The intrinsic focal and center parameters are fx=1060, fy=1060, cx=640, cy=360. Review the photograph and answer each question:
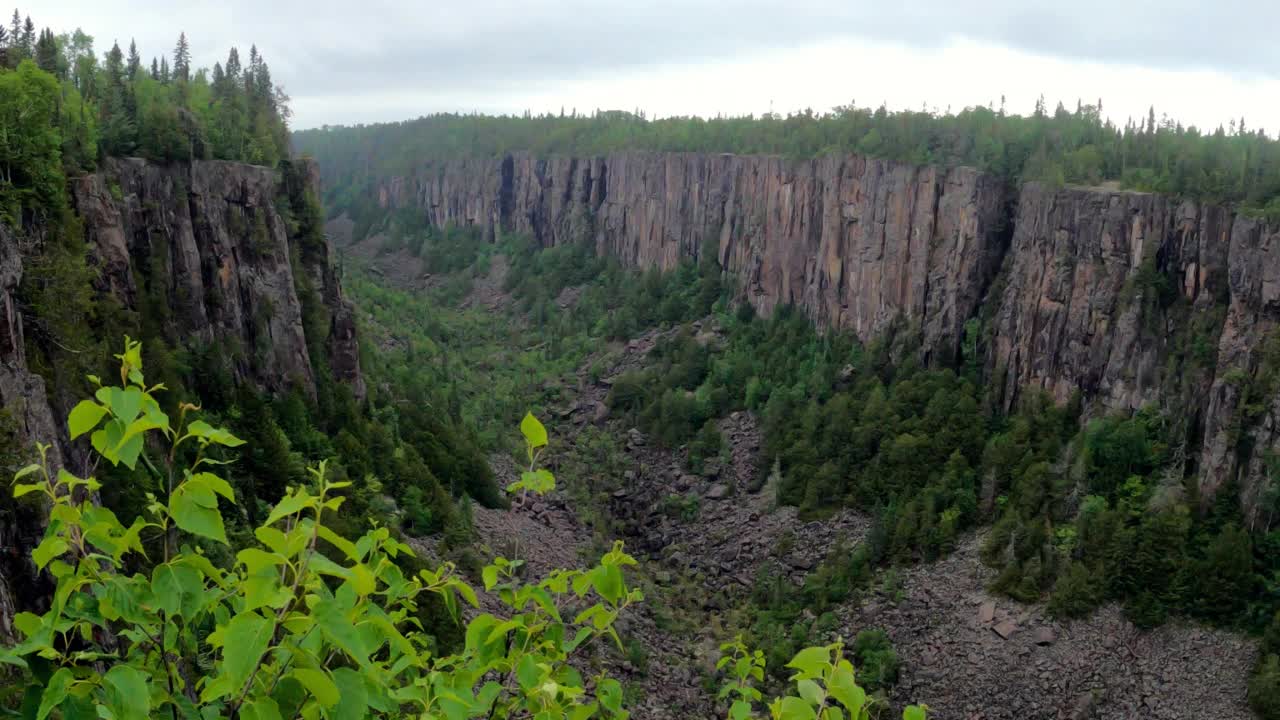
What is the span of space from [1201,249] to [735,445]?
1112 inches

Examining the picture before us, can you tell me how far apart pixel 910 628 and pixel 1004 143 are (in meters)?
33.5

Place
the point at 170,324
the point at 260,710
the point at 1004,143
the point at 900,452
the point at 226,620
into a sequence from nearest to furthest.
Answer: the point at 260,710
the point at 226,620
the point at 170,324
the point at 900,452
the point at 1004,143

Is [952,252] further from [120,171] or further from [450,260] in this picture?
[450,260]

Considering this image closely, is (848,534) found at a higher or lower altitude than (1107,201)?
lower

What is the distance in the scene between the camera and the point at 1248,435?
40.1 m

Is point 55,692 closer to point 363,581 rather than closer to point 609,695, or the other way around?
point 363,581

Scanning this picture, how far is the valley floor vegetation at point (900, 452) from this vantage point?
130 feet

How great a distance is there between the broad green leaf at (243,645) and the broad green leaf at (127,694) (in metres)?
0.39

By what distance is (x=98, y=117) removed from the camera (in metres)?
40.9

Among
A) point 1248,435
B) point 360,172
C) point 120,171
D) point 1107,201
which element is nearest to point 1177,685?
point 1248,435

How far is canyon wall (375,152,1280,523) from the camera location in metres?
41.7

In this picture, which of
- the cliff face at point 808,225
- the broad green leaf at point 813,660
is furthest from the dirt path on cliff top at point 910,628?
the broad green leaf at point 813,660

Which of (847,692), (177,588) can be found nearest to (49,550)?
(177,588)

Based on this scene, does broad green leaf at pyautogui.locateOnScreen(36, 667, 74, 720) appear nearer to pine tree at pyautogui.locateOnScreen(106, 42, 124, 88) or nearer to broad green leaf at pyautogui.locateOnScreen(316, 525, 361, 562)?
broad green leaf at pyautogui.locateOnScreen(316, 525, 361, 562)
